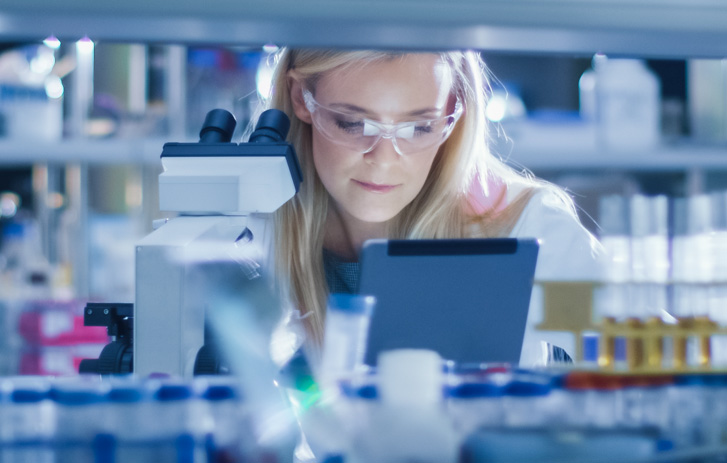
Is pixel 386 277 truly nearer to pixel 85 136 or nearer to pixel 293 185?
pixel 293 185

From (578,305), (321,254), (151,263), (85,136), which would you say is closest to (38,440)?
(151,263)

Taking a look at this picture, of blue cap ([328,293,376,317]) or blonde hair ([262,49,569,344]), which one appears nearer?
blue cap ([328,293,376,317])

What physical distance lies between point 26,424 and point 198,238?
8.4 inches

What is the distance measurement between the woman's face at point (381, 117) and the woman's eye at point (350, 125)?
17 mm

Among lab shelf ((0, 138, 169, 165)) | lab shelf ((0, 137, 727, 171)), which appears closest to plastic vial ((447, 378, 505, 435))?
lab shelf ((0, 137, 727, 171))

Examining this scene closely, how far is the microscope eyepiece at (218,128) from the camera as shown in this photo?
0.82 meters

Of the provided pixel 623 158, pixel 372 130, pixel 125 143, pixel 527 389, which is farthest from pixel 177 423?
pixel 623 158

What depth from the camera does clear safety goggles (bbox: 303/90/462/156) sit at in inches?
49.4

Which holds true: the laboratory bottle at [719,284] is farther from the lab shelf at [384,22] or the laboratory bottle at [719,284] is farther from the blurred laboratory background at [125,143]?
the blurred laboratory background at [125,143]

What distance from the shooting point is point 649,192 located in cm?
321

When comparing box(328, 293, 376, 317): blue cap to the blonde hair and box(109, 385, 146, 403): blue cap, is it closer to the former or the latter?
box(109, 385, 146, 403): blue cap

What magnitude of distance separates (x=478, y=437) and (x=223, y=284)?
28cm

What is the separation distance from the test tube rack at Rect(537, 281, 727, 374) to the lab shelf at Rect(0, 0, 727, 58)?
0.21 metres

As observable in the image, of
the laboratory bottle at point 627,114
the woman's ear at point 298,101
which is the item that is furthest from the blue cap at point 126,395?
the laboratory bottle at point 627,114
